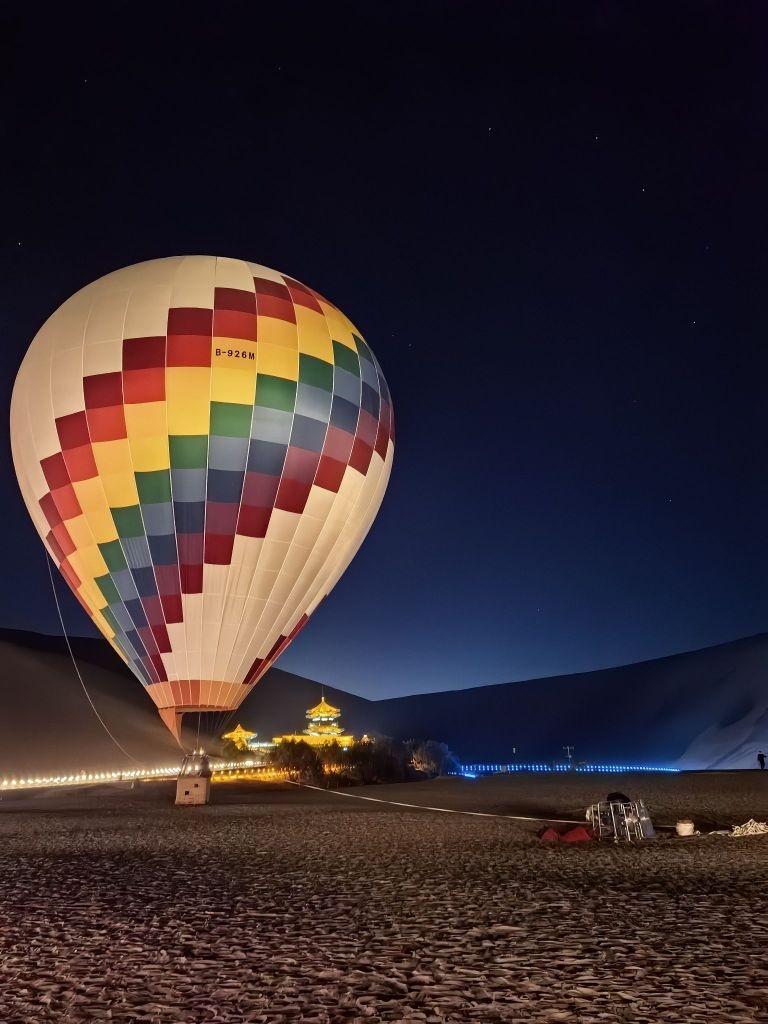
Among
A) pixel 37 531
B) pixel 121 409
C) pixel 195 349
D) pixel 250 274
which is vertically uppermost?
pixel 250 274

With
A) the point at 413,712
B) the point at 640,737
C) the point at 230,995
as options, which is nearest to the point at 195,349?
the point at 230,995

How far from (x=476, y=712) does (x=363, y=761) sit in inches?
3802

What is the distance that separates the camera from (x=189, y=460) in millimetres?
17297

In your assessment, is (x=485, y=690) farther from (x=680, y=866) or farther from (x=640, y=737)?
(x=680, y=866)

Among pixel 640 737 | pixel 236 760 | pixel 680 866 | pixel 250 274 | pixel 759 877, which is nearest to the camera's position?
pixel 759 877

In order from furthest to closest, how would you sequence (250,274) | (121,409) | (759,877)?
(250,274) < (121,409) < (759,877)

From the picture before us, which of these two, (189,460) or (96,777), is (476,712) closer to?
(96,777)

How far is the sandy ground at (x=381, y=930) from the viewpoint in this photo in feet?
13.4

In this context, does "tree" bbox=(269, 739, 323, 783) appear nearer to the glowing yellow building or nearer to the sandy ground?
the glowing yellow building

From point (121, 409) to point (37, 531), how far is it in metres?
4.99

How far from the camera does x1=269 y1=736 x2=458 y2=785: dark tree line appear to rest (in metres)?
38.8

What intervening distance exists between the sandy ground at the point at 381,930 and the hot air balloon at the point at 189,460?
6315mm

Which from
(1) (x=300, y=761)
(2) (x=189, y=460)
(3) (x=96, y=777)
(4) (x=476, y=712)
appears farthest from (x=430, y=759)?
(4) (x=476, y=712)

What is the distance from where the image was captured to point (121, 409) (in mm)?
17234
